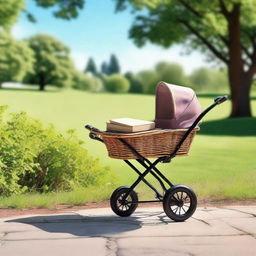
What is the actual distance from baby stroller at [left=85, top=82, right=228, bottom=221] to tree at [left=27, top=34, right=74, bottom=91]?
241 feet

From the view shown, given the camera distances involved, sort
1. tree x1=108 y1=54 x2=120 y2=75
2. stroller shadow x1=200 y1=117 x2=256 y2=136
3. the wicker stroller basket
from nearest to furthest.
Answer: the wicker stroller basket < stroller shadow x1=200 y1=117 x2=256 y2=136 < tree x1=108 y1=54 x2=120 y2=75

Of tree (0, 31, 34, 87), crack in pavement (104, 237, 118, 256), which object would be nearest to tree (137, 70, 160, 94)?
tree (0, 31, 34, 87)

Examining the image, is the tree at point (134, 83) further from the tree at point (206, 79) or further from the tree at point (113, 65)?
the tree at point (113, 65)

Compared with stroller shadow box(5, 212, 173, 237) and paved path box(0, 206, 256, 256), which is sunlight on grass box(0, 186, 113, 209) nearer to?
paved path box(0, 206, 256, 256)

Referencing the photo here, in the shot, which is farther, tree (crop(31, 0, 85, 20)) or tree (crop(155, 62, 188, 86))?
tree (crop(155, 62, 188, 86))

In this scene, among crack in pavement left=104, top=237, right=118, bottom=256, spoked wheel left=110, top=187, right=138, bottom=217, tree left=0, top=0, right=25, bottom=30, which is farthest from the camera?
tree left=0, top=0, right=25, bottom=30

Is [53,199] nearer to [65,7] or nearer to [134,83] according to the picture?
[65,7]

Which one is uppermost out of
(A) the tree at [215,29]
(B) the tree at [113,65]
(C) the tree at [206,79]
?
(B) the tree at [113,65]

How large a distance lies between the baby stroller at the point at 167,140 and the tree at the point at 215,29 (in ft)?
76.0

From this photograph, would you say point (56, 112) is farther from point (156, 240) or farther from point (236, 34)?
point (156, 240)

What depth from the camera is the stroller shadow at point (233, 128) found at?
75.2ft

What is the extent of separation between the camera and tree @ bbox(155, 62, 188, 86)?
86.3 metres

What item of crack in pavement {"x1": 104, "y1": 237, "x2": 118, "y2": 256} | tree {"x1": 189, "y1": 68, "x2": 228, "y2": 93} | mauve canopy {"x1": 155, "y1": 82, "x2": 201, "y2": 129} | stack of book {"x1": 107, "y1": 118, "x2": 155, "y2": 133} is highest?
tree {"x1": 189, "y1": 68, "x2": 228, "y2": 93}

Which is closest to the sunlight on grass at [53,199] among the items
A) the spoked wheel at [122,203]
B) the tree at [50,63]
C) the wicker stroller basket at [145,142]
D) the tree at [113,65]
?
the spoked wheel at [122,203]
